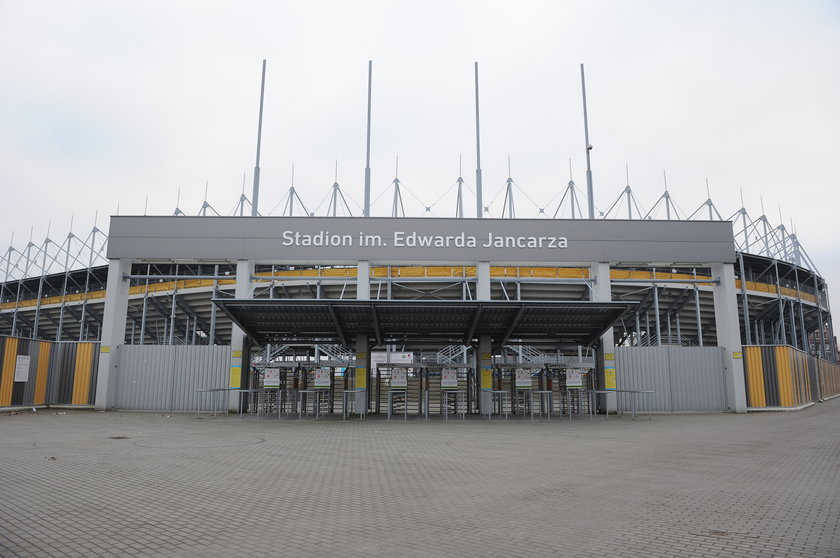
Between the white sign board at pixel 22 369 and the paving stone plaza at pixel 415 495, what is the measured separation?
7591mm

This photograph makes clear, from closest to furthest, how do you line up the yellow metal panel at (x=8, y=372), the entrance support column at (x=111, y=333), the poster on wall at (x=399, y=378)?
the yellow metal panel at (x=8, y=372) → the poster on wall at (x=399, y=378) → the entrance support column at (x=111, y=333)

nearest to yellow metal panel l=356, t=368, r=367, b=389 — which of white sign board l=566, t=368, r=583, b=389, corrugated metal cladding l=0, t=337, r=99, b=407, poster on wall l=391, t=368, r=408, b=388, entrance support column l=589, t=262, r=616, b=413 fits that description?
poster on wall l=391, t=368, r=408, b=388

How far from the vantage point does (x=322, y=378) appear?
20.4 m

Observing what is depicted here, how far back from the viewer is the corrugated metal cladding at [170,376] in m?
21.2

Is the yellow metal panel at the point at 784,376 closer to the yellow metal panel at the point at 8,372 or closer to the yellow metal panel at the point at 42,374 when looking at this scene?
the yellow metal panel at the point at 42,374

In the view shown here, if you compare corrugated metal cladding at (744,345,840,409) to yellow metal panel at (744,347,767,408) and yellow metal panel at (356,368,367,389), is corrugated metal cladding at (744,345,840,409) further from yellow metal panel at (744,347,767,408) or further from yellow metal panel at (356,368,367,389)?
yellow metal panel at (356,368,367,389)

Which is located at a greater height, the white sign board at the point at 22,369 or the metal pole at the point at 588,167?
the metal pole at the point at 588,167

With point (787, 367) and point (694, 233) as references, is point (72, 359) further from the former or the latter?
point (787, 367)

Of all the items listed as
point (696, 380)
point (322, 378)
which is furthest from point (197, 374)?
point (696, 380)

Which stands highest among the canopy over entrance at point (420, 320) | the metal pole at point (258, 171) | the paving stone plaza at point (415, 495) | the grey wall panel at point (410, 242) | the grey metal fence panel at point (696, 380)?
the metal pole at point (258, 171)

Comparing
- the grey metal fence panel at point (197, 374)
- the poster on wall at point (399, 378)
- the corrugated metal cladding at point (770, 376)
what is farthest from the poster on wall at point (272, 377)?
the corrugated metal cladding at point (770, 376)

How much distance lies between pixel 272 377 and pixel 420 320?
5.42 m

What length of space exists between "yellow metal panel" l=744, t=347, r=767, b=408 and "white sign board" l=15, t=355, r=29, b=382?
2503cm

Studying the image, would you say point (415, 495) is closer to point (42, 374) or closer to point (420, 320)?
point (420, 320)
